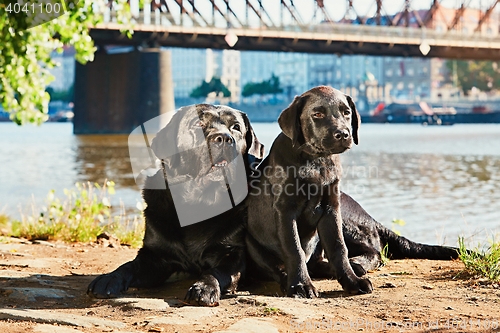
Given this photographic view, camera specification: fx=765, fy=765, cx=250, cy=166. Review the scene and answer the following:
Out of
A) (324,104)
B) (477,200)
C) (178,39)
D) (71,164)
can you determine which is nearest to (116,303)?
(324,104)

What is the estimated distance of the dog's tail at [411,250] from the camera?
5.46 m

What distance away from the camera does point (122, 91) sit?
4597 centimetres

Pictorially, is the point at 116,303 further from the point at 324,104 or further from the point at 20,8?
the point at 20,8

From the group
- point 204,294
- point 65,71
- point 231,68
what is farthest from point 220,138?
point 65,71

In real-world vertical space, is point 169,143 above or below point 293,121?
below

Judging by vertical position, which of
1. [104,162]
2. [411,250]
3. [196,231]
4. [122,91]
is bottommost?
[104,162]

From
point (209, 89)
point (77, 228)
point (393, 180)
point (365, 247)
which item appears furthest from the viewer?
point (209, 89)

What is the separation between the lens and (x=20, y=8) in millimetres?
8578

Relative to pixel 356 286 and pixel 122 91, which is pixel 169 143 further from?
pixel 122 91

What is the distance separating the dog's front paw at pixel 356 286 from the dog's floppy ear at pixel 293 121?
80 centimetres

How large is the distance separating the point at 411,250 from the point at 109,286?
2.32 m

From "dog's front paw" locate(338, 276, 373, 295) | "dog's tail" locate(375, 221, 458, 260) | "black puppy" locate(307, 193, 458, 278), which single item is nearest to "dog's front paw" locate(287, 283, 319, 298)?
"dog's front paw" locate(338, 276, 373, 295)

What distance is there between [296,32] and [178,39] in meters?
7.29

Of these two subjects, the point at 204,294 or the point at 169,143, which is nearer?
the point at 204,294
